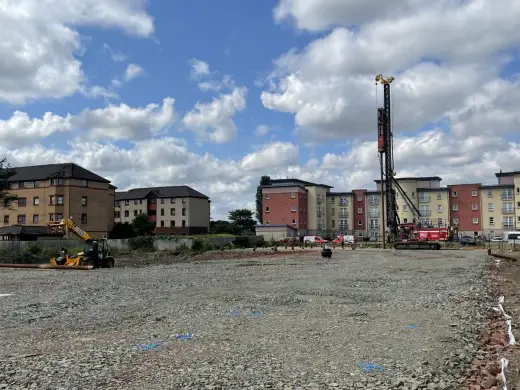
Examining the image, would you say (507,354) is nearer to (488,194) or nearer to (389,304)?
(389,304)

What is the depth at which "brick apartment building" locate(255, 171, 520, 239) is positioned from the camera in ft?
331

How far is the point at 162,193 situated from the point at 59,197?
40.3 metres

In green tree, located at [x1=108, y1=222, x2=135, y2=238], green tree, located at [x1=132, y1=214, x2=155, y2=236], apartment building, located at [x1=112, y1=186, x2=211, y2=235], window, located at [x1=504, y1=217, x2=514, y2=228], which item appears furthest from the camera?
apartment building, located at [x1=112, y1=186, x2=211, y2=235]

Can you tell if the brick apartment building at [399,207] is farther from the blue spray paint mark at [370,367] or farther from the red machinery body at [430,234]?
the blue spray paint mark at [370,367]

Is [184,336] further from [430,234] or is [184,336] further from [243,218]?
[243,218]

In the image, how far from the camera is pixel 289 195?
10944 cm

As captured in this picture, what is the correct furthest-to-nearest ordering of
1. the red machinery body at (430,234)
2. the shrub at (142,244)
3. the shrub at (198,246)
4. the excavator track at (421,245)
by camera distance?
the shrub at (142,244) → the shrub at (198,246) → the red machinery body at (430,234) → the excavator track at (421,245)

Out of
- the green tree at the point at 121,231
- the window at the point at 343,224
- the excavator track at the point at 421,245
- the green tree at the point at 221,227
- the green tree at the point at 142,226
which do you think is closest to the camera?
the excavator track at the point at 421,245

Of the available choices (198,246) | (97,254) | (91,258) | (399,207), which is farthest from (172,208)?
(91,258)

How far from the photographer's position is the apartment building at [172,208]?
114562mm

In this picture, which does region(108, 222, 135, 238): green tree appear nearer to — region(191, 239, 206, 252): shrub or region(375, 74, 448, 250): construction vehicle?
region(191, 239, 206, 252): shrub

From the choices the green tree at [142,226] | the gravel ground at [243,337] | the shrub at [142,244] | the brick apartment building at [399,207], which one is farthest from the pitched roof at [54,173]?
the gravel ground at [243,337]

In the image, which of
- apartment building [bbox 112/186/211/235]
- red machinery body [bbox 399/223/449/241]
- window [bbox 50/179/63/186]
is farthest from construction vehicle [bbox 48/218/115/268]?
apartment building [bbox 112/186/211/235]

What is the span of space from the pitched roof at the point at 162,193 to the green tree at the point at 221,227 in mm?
11414
